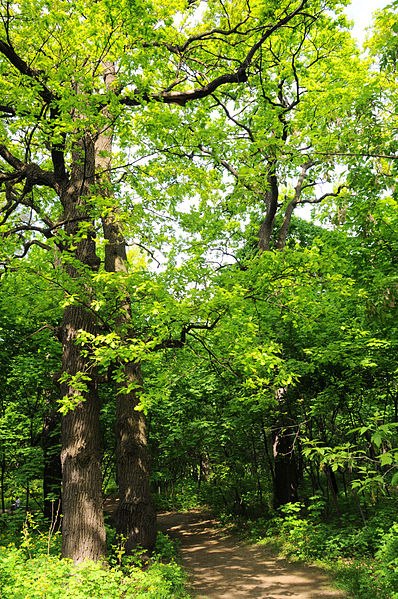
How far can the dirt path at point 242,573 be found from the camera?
6664mm

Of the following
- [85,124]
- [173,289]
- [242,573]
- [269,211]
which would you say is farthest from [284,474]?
[85,124]

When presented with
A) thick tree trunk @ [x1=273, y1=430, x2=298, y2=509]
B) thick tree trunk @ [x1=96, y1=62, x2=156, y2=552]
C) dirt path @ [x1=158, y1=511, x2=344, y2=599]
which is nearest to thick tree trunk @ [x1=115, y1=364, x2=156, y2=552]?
thick tree trunk @ [x1=96, y1=62, x2=156, y2=552]

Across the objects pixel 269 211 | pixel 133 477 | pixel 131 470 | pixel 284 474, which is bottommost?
pixel 284 474

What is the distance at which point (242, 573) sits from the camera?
26.3ft

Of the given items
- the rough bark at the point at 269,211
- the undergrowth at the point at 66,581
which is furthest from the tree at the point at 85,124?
the rough bark at the point at 269,211

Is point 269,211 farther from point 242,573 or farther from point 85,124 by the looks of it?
point 242,573

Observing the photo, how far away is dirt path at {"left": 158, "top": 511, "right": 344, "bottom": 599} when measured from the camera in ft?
21.9

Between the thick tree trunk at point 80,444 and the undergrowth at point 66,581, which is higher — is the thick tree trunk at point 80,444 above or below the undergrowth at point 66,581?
above

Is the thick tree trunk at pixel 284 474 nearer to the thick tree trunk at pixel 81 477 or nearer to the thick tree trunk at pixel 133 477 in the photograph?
the thick tree trunk at pixel 133 477

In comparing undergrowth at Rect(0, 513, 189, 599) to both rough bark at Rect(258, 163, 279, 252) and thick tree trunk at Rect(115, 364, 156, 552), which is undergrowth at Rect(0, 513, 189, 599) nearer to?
thick tree trunk at Rect(115, 364, 156, 552)

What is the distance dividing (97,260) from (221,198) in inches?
284

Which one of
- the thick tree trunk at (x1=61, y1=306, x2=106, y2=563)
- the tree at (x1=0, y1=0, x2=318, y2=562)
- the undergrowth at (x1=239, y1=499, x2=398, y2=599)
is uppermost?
the tree at (x1=0, y1=0, x2=318, y2=562)

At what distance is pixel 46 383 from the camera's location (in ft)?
33.3

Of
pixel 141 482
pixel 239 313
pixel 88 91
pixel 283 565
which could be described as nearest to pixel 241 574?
pixel 283 565
